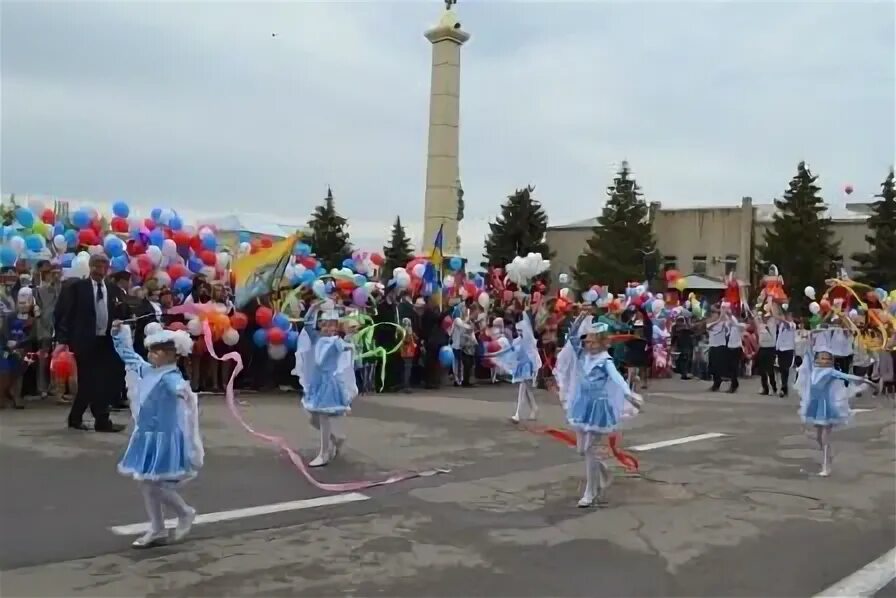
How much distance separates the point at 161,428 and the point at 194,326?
678 centimetres

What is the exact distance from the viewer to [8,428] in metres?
10.2

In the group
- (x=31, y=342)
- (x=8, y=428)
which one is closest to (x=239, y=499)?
(x=8, y=428)

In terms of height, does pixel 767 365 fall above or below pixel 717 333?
below

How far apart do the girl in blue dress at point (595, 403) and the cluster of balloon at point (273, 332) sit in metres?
7.26

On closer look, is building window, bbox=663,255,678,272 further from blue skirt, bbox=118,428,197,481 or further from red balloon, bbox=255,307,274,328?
blue skirt, bbox=118,428,197,481

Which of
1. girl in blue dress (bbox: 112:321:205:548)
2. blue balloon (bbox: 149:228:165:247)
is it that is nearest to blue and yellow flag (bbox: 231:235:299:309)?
blue balloon (bbox: 149:228:165:247)

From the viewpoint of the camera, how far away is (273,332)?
14.5 metres

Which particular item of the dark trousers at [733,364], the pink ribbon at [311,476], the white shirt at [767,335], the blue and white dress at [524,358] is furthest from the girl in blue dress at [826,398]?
the dark trousers at [733,364]

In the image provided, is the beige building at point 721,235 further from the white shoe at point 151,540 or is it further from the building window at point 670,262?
the white shoe at point 151,540

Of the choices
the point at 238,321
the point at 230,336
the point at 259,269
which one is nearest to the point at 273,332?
the point at 238,321

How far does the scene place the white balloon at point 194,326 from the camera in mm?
12664

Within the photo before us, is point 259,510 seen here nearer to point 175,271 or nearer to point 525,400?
point 525,400

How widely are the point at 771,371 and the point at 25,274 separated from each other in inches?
563

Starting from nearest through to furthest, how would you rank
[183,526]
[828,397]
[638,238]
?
1. [183,526]
2. [828,397]
3. [638,238]
